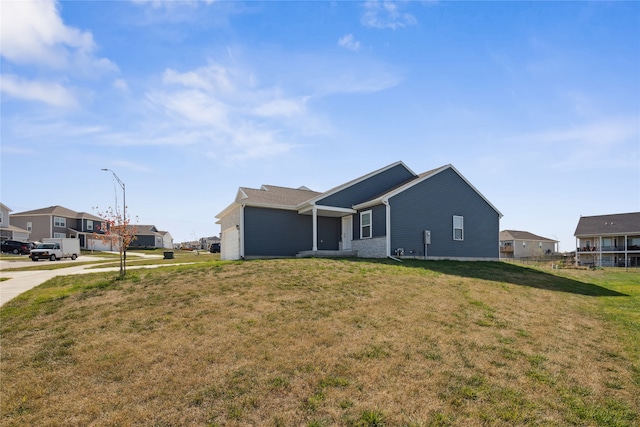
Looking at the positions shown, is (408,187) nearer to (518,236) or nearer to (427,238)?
(427,238)

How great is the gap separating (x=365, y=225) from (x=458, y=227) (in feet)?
19.8

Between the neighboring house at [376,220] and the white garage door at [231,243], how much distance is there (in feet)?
0.20

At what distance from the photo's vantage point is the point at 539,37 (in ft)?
41.1

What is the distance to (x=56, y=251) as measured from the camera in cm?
3234

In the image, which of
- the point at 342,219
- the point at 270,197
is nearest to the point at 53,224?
the point at 270,197

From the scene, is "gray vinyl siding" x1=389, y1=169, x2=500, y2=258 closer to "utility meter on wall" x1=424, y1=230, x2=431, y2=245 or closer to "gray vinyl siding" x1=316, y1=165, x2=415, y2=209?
"utility meter on wall" x1=424, y1=230, x2=431, y2=245

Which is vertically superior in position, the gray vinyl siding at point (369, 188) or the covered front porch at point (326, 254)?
the gray vinyl siding at point (369, 188)

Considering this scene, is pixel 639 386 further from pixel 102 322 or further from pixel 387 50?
pixel 387 50

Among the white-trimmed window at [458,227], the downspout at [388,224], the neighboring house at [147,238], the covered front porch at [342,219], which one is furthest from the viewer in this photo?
the neighboring house at [147,238]

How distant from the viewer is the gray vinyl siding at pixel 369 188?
22156mm

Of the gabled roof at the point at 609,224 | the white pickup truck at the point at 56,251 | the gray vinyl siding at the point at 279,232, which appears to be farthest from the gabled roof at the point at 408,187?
the gabled roof at the point at 609,224

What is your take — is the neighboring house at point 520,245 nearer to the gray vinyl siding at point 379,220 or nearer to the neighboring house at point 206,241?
the gray vinyl siding at point 379,220

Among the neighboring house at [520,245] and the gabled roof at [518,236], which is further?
the gabled roof at [518,236]

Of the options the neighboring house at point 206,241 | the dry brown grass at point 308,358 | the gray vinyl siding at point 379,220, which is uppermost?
the gray vinyl siding at point 379,220
